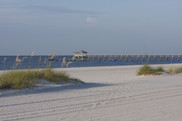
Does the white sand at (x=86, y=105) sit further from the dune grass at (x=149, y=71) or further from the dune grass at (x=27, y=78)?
the dune grass at (x=149, y=71)

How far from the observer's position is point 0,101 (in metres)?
5.79

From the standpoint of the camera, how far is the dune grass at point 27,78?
6.96m

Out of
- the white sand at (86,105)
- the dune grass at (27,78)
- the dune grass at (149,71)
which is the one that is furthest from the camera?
the dune grass at (149,71)

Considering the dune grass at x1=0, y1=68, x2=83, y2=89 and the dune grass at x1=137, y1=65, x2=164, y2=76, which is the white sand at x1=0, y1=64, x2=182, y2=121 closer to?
the dune grass at x1=0, y1=68, x2=83, y2=89

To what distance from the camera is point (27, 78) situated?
24.7 feet

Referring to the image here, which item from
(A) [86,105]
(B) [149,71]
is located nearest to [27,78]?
(A) [86,105]

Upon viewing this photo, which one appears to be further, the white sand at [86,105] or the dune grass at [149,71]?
the dune grass at [149,71]

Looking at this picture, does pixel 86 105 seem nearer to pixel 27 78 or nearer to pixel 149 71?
pixel 27 78

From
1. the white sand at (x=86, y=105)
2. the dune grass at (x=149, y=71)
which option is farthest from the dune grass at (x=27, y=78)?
the dune grass at (x=149, y=71)

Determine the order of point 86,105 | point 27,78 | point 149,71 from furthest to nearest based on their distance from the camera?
point 149,71
point 27,78
point 86,105

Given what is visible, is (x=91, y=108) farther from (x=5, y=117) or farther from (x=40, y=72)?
(x=40, y=72)

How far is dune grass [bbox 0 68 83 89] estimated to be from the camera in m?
6.96

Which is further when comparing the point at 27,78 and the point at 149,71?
the point at 149,71

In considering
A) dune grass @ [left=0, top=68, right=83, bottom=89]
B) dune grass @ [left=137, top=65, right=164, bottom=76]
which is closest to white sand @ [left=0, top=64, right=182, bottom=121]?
dune grass @ [left=0, top=68, right=83, bottom=89]
